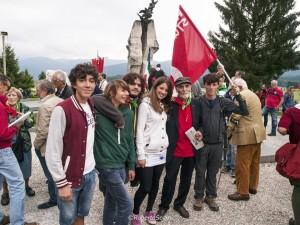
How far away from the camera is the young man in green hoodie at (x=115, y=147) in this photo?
307 centimetres

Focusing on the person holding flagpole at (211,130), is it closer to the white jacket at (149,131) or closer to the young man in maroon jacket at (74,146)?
the white jacket at (149,131)

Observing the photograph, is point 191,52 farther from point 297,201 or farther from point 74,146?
point 74,146

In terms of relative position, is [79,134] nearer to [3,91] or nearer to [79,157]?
[79,157]

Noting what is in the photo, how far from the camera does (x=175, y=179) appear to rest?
4199mm

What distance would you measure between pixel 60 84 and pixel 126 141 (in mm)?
1881

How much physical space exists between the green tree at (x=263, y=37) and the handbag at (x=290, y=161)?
23.2 metres

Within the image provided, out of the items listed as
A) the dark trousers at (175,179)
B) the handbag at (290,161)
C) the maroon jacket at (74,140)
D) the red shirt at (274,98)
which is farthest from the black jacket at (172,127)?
the red shirt at (274,98)

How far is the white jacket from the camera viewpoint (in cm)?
366

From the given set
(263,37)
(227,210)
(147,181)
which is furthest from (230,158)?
(263,37)

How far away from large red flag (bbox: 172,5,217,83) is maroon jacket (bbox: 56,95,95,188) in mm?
2042

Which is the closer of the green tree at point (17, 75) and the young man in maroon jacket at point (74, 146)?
the young man in maroon jacket at point (74, 146)

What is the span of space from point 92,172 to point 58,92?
225 cm

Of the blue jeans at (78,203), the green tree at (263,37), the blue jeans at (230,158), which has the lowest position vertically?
the blue jeans at (230,158)

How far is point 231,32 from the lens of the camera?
27.4 meters
